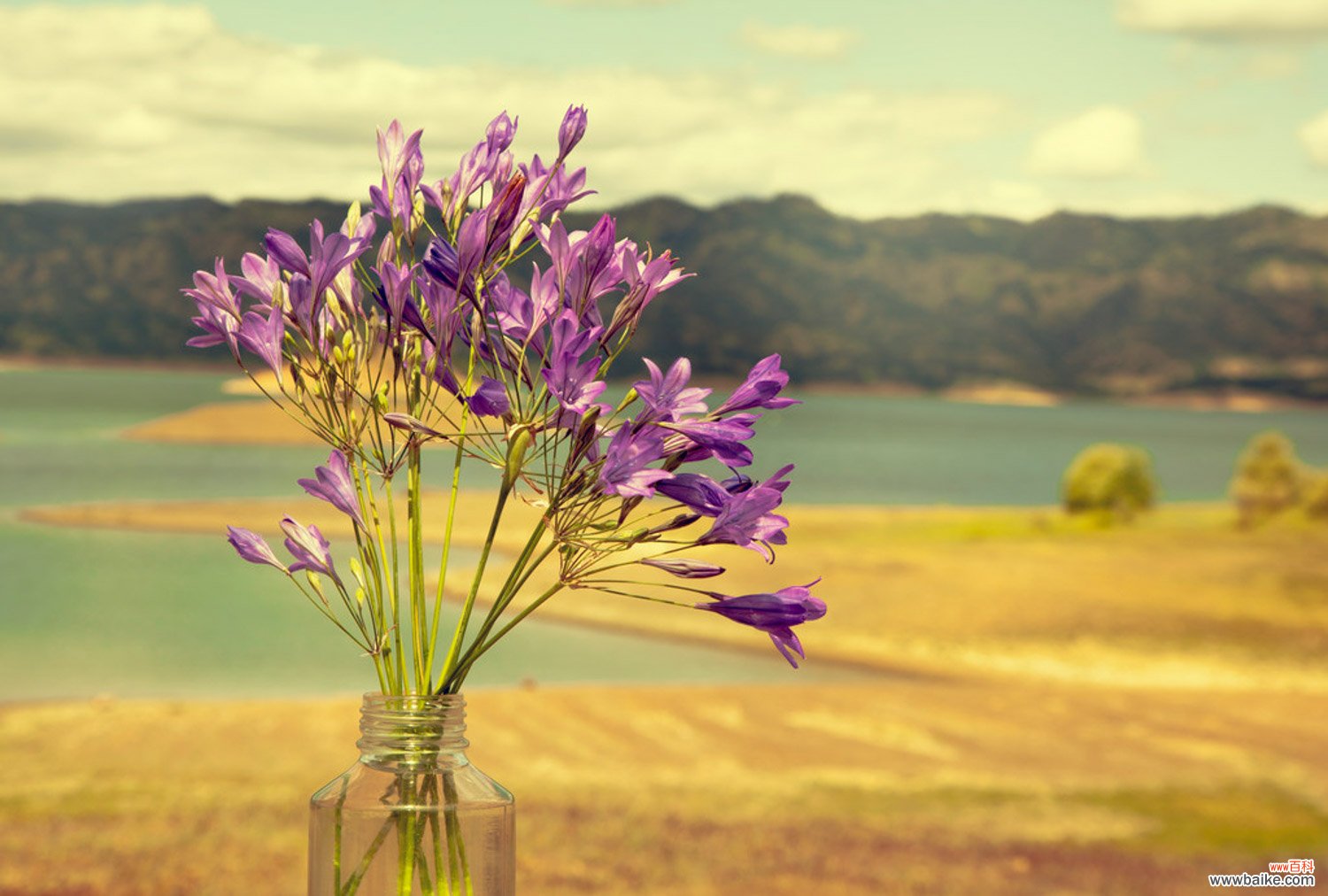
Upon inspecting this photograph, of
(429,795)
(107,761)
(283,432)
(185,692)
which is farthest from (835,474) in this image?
(429,795)

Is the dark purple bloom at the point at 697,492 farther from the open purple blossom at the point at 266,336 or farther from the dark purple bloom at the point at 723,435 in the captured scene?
the open purple blossom at the point at 266,336

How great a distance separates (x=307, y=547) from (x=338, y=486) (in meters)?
0.09

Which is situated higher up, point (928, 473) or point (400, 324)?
point (400, 324)

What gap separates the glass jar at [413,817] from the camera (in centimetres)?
175

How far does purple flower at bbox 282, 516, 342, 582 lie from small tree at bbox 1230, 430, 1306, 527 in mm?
30110

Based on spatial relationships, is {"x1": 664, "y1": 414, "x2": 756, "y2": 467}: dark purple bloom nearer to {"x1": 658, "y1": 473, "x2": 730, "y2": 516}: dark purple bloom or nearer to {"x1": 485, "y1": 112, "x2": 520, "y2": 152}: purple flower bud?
{"x1": 658, "y1": 473, "x2": 730, "y2": 516}: dark purple bloom

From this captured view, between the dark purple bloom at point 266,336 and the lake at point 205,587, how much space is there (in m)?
0.79

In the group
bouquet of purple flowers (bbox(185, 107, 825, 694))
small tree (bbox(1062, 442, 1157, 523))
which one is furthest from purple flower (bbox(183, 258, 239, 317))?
small tree (bbox(1062, 442, 1157, 523))

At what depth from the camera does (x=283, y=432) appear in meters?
78.1

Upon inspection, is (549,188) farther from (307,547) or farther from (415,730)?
(415,730)

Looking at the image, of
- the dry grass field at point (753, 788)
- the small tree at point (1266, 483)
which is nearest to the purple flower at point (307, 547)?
the dry grass field at point (753, 788)

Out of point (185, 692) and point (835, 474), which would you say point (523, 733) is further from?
point (835, 474)

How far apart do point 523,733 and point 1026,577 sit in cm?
1360

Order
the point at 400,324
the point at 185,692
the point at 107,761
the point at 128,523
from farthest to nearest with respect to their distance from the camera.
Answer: the point at 128,523, the point at 185,692, the point at 107,761, the point at 400,324
